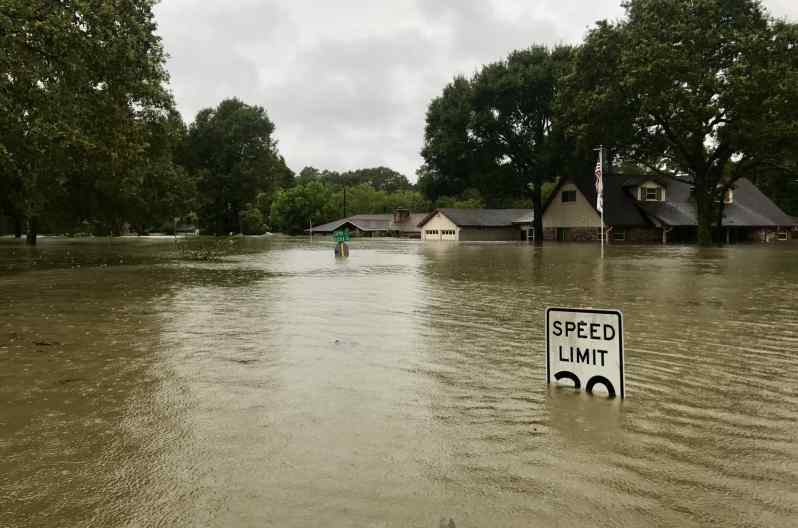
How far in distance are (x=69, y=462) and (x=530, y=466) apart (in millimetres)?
3288

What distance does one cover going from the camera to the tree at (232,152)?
91.9 meters

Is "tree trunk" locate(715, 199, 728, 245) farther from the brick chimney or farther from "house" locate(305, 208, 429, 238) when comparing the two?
the brick chimney

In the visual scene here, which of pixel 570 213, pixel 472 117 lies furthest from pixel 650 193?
pixel 472 117

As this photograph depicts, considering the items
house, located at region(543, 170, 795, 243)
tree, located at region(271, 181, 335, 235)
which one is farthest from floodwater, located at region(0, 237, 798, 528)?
tree, located at region(271, 181, 335, 235)

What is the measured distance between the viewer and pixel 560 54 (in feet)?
208

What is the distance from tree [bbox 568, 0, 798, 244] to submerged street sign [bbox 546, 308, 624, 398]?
4173 cm

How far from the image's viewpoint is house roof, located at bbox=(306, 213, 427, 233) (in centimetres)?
10457

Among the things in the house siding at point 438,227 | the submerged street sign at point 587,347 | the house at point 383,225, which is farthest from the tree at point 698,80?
the house at point 383,225

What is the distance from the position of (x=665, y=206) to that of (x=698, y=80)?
22.7m

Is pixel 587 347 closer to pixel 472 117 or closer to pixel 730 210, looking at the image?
pixel 472 117

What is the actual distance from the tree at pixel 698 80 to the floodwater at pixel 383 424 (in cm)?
3596

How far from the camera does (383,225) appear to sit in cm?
10888

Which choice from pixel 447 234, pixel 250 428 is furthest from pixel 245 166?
pixel 250 428

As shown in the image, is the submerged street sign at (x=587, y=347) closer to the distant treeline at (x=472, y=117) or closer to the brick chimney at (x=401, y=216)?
the distant treeline at (x=472, y=117)
